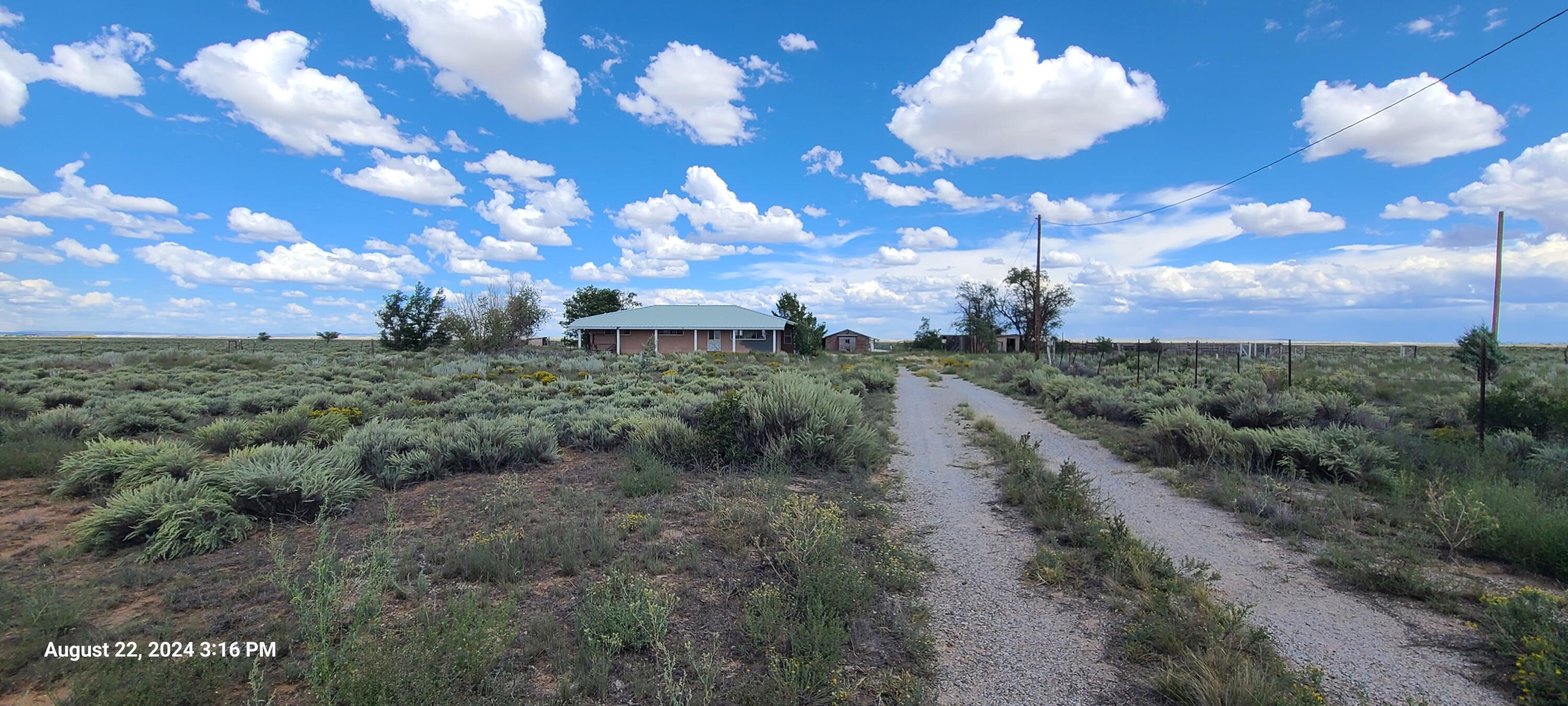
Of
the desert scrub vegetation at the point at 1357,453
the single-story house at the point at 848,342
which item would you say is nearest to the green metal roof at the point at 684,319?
the single-story house at the point at 848,342

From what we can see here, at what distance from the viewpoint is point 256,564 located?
15.3 feet

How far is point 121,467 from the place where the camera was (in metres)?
6.79

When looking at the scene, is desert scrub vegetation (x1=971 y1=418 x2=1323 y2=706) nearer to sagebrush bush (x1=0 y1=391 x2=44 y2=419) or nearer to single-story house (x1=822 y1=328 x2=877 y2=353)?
sagebrush bush (x1=0 y1=391 x2=44 y2=419)

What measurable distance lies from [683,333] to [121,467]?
4218 cm

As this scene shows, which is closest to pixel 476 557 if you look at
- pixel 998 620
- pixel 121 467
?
pixel 998 620

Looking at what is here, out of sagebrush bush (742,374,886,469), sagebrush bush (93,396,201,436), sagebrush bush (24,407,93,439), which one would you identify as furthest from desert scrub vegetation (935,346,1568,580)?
sagebrush bush (24,407,93,439)

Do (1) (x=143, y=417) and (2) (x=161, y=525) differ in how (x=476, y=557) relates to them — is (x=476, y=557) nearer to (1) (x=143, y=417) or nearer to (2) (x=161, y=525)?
(2) (x=161, y=525)

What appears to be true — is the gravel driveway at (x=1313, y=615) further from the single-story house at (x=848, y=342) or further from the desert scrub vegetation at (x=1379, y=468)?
the single-story house at (x=848, y=342)

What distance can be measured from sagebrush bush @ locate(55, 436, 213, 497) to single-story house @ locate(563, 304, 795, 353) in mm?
38583

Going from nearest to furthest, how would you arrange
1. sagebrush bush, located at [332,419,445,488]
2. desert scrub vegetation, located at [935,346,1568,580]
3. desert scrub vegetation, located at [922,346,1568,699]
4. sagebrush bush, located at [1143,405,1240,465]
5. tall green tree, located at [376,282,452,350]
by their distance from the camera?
desert scrub vegetation, located at [922,346,1568,699]
desert scrub vegetation, located at [935,346,1568,580]
sagebrush bush, located at [332,419,445,488]
sagebrush bush, located at [1143,405,1240,465]
tall green tree, located at [376,282,452,350]

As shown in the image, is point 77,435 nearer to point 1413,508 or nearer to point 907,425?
point 907,425

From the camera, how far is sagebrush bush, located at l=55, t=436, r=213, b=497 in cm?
645

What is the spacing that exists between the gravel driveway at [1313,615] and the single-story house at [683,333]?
4047cm

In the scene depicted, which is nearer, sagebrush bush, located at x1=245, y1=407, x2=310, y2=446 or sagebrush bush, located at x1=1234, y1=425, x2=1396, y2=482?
sagebrush bush, located at x1=1234, y1=425, x2=1396, y2=482
